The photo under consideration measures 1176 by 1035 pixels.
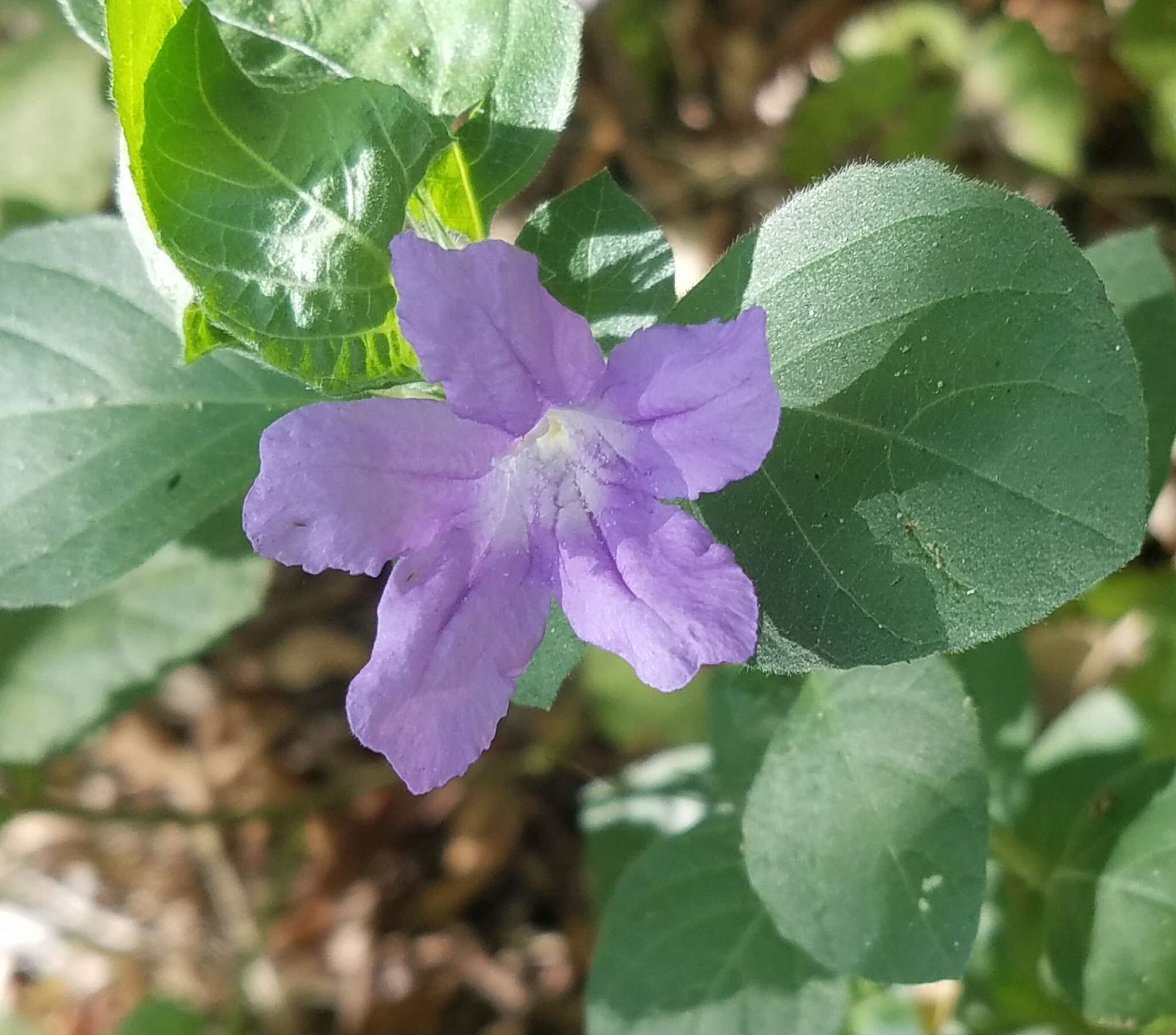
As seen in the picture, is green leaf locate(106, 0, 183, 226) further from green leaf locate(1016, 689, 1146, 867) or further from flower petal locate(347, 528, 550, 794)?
green leaf locate(1016, 689, 1146, 867)

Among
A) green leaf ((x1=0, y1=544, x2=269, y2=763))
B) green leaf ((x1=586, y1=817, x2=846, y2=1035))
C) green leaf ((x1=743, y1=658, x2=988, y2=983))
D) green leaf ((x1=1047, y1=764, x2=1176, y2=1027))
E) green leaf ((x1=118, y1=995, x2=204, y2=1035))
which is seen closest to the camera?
green leaf ((x1=743, y1=658, x2=988, y2=983))

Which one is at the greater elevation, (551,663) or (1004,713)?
(551,663)

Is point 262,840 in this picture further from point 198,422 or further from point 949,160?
point 949,160

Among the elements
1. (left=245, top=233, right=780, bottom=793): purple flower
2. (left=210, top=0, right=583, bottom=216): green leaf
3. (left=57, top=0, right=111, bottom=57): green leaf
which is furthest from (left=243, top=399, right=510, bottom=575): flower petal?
(left=57, top=0, right=111, bottom=57): green leaf

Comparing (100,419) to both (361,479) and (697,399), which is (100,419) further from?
(697,399)

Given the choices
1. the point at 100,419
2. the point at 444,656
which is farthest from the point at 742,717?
the point at 100,419

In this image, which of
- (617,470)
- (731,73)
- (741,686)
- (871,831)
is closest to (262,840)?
(741,686)
